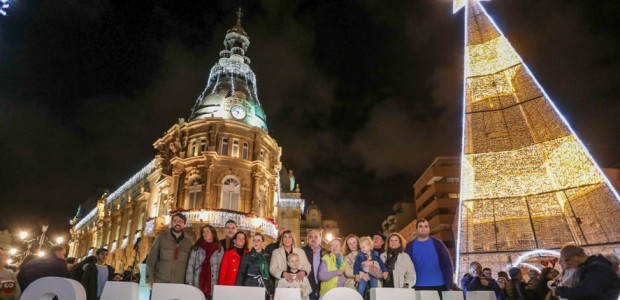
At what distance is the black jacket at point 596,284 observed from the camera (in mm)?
4812

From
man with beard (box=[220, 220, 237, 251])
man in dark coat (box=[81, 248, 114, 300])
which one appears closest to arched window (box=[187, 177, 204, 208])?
man in dark coat (box=[81, 248, 114, 300])

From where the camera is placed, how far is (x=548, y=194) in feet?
34.0

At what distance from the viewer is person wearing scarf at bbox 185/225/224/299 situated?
265 inches

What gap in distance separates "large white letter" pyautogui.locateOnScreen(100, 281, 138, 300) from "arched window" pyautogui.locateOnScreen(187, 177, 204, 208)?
21.9 meters

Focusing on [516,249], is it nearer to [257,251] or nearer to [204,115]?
[257,251]

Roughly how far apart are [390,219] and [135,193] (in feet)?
180

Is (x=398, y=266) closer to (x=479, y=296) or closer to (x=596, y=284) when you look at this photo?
(x=479, y=296)

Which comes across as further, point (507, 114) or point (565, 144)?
point (507, 114)

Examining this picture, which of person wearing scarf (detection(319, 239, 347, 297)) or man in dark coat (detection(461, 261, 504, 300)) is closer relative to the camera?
person wearing scarf (detection(319, 239, 347, 297))

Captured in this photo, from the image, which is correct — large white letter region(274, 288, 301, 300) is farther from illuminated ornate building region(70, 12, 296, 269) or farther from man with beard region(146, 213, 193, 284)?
illuminated ornate building region(70, 12, 296, 269)

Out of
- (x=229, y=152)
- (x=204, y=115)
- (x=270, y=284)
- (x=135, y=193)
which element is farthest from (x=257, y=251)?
(x=135, y=193)

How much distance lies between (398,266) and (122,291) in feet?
13.7

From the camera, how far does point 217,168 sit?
27.1m

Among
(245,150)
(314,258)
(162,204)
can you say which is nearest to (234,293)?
(314,258)
